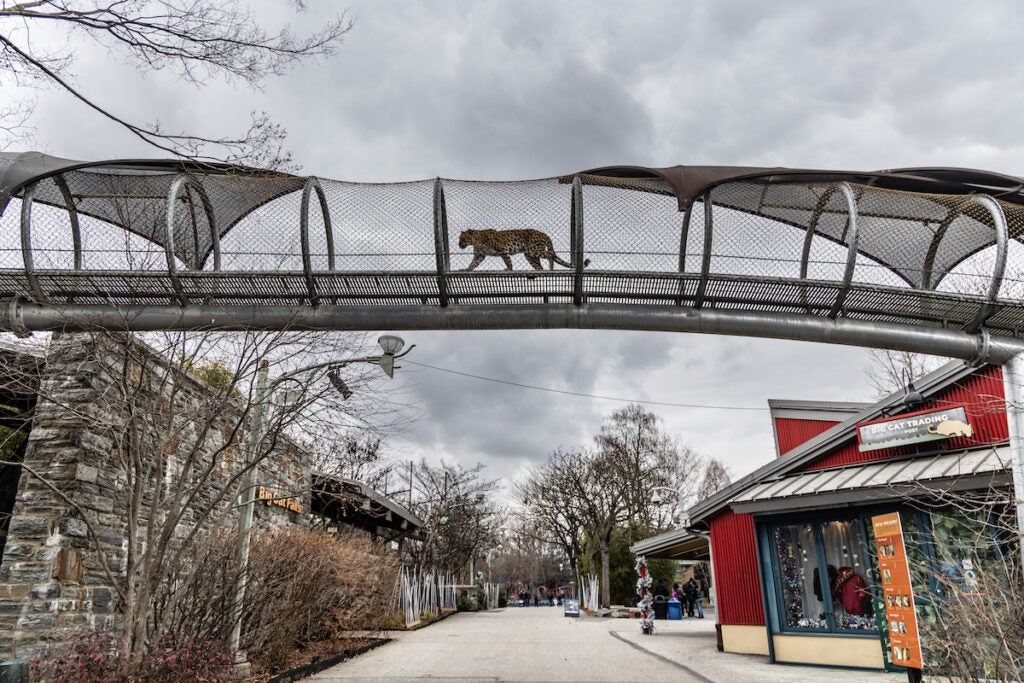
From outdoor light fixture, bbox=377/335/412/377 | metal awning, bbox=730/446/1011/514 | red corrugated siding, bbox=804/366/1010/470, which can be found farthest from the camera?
red corrugated siding, bbox=804/366/1010/470

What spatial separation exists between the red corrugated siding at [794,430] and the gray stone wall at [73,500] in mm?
10834

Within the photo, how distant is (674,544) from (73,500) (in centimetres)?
1609

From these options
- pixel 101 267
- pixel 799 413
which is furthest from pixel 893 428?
pixel 101 267

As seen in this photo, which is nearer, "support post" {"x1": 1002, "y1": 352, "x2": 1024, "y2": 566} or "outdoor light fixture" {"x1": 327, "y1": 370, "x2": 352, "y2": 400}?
"support post" {"x1": 1002, "y1": 352, "x2": 1024, "y2": 566}

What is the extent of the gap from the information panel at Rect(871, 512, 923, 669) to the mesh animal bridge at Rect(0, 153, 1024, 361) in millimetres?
2931

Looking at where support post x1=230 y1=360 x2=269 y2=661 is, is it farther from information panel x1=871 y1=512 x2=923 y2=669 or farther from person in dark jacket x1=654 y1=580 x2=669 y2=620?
person in dark jacket x1=654 y1=580 x2=669 y2=620

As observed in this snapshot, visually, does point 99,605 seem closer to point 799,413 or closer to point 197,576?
point 197,576

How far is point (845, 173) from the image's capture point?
6176 millimetres

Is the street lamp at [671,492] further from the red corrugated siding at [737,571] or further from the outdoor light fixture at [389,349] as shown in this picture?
the outdoor light fixture at [389,349]

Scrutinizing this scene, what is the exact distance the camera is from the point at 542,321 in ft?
20.3

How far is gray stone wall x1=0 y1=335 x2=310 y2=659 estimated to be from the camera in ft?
25.4

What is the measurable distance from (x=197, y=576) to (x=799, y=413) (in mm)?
12047

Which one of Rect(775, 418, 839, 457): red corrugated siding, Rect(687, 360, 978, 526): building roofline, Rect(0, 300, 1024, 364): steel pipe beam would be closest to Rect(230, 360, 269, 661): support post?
Rect(0, 300, 1024, 364): steel pipe beam

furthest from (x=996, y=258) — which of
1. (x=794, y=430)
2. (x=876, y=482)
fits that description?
(x=794, y=430)
